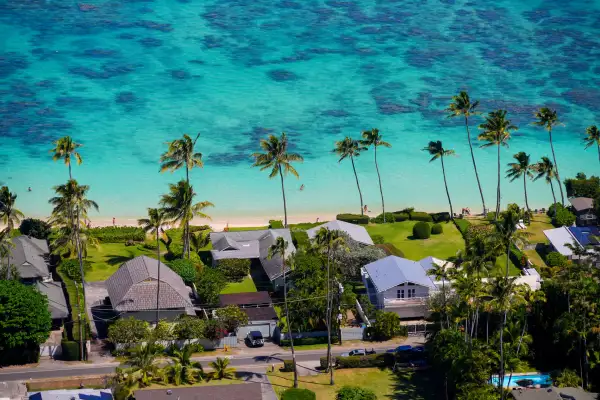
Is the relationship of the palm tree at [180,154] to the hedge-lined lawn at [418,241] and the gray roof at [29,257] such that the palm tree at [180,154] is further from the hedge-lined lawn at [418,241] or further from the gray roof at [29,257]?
the hedge-lined lawn at [418,241]

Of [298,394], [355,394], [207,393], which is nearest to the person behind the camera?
[207,393]

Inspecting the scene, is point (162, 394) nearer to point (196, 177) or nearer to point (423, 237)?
point (423, 237)

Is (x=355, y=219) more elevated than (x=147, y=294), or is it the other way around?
(x=355, y=219)

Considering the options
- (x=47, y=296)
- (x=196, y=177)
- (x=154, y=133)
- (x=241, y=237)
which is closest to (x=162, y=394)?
(x=47, y=296)

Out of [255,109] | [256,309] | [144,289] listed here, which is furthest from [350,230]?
[255,109]

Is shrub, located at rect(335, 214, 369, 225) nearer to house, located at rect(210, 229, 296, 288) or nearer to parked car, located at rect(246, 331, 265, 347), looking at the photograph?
house, located at rect(210, 229, 296, 288)

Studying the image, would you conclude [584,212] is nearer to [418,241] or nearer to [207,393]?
[418,241]
